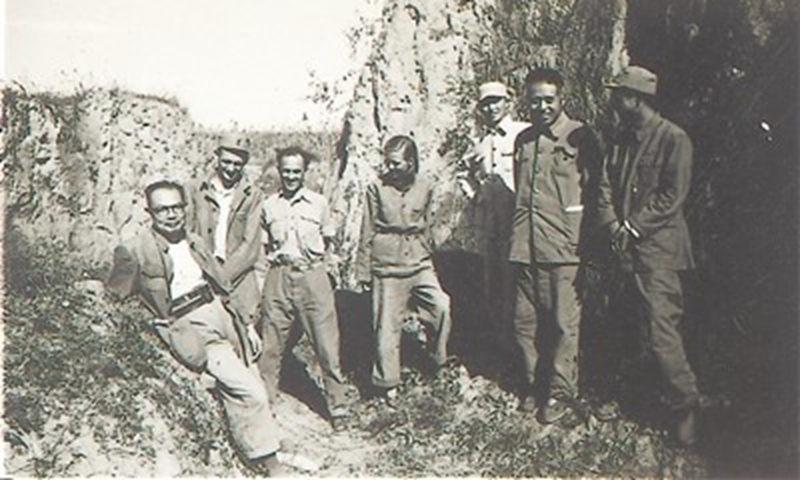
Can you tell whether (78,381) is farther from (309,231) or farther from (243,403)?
(309,231)

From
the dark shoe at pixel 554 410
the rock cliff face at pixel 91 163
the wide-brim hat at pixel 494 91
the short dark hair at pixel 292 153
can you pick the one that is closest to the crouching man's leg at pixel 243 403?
the rock cliff face at pixel 91 163

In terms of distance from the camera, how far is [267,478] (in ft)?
14.9

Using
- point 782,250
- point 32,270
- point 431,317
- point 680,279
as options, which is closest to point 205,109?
point 32,270

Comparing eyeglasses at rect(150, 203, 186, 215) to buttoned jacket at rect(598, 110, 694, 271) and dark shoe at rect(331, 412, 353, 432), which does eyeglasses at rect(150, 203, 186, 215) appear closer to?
dark shoe at rect(331, 412, 353, 432)

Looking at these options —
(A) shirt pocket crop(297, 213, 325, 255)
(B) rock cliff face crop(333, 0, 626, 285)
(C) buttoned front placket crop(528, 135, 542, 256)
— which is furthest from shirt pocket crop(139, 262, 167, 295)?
(C) buttoned front placket crop(528, 135, 542, 256)

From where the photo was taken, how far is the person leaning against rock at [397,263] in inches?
184

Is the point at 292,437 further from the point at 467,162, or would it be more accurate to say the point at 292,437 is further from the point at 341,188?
the point at 467,162

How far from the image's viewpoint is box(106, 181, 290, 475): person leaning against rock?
4.41 m

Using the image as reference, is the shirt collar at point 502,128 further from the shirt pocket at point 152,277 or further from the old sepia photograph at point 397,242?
the shirt pocket at point 152,277

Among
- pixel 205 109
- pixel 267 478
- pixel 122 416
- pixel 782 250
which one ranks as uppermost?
pixel 205 109

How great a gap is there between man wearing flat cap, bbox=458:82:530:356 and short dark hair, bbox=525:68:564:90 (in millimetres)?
245

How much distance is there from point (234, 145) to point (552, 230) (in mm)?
1628

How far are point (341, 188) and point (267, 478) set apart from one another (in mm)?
1541

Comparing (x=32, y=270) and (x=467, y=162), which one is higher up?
(x=467, y=162)
